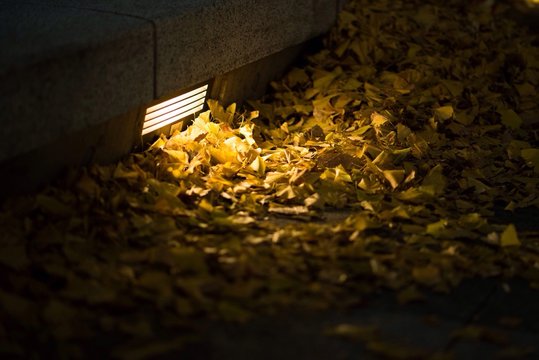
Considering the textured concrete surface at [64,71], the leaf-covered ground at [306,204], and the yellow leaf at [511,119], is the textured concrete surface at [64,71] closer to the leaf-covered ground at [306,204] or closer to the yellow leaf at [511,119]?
the leaf-covered ground at [306,204]

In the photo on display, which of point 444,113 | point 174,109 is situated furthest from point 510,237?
point 174,109

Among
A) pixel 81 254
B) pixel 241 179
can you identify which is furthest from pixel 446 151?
pixel 81 254

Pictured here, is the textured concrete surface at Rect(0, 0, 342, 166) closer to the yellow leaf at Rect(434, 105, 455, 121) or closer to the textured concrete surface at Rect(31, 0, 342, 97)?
the textured concrete surface at Rect(31, 0, 342, 97)

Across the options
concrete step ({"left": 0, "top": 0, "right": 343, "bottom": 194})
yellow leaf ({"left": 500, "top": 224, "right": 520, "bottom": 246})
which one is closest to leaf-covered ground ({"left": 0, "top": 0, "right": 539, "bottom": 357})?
yellow leaf ({"left": 500, "top": 224, "right": 520, "bottom": 246})

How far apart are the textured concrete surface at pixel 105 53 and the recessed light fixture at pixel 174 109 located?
114 millimetres

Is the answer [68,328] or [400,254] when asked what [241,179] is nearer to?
[400,254]

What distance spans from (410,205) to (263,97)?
4.25ft

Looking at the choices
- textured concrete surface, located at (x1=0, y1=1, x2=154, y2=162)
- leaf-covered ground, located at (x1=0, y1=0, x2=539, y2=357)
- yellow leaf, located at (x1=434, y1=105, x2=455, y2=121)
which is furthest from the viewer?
yellow leaf, located at (x1=434, y1=105, x2=455, y2=121)

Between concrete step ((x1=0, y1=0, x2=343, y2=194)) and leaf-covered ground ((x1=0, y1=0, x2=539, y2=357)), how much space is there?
0.49 ft

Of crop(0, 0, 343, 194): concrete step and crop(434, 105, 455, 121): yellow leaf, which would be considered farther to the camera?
crop(434, 105, 455, 121): yellow leaf

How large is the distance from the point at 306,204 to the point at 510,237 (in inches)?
28.7

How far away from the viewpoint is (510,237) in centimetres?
294

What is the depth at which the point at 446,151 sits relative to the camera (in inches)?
147

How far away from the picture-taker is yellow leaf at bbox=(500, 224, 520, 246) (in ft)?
9.61
